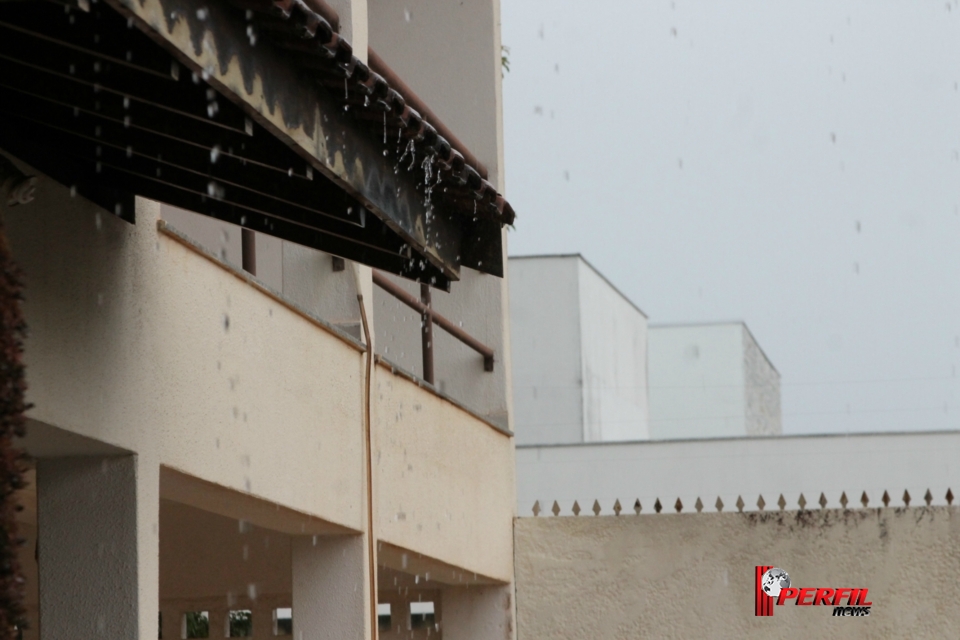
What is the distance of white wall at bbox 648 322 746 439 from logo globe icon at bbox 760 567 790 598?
22.7m

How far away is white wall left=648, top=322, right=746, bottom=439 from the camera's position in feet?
107

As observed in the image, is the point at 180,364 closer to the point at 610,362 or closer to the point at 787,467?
the point at 787,467

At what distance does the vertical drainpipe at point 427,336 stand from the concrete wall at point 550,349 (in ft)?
59.4

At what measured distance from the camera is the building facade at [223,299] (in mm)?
3498

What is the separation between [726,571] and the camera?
9.25 meters

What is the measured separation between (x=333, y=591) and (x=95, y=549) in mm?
2301

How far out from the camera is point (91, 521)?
459cm

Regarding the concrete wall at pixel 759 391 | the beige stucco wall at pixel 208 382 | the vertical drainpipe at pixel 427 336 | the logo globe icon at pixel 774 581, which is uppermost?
the concrete wall at pixel 759 391

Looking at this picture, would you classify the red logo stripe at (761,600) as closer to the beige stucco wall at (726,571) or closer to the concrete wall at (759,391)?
the beige stucco wall at (726,571)

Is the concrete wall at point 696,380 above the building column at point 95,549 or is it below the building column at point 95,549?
above

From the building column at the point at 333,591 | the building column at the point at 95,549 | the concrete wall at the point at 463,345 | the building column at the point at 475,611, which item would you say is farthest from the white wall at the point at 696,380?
the building column at the point at 95,549

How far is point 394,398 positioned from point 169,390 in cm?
257

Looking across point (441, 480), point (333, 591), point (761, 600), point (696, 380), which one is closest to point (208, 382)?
point (333, 591)

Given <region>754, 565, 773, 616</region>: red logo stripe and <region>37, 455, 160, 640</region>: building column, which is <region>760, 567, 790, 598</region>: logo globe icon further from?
<region>37, 455, 160, 640</region>: building column
